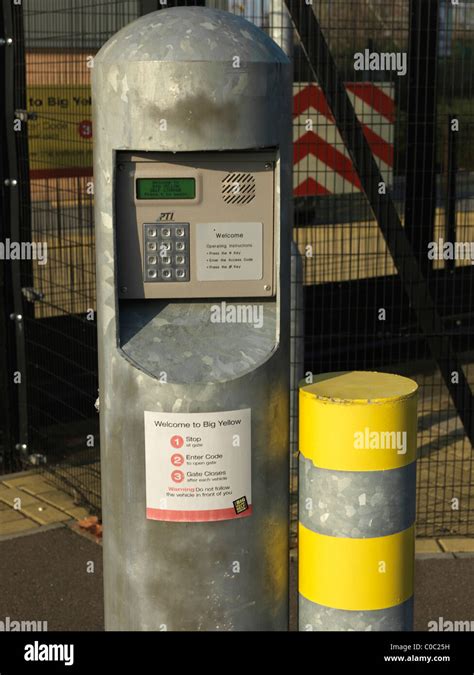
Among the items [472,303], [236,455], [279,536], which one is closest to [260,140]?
[236,455]

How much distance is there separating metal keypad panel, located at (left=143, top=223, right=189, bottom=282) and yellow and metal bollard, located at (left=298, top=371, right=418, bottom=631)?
69 centimetres

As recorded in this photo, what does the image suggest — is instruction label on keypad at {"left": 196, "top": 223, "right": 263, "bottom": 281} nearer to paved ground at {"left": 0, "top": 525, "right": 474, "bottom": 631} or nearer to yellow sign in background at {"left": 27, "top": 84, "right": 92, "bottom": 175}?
paved ground at {"left": 0, "top": 525, "right": 474, "bottom": 631}

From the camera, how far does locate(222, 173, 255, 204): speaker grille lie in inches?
146

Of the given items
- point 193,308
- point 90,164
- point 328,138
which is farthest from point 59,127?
point 193,308

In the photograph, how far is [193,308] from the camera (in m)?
3.84

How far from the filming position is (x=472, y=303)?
38.7 ft

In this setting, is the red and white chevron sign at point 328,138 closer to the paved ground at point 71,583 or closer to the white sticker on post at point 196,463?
the paved ground at point 71,583

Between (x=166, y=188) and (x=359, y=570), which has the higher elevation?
(x=166, y=188)

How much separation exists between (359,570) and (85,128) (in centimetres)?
442

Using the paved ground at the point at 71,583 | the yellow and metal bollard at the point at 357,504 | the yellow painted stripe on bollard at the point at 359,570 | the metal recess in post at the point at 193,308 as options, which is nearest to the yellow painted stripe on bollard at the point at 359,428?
the yellow and metal bollard at the point at 357,504

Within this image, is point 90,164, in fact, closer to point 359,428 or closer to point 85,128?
point 85,128

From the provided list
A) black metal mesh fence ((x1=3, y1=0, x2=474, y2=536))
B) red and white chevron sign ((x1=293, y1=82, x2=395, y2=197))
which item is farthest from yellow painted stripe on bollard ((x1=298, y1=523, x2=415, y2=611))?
red and white chevron sign ((x1=293, y1=82, x2=395, y2=197))

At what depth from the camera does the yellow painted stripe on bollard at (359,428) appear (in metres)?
3.89
